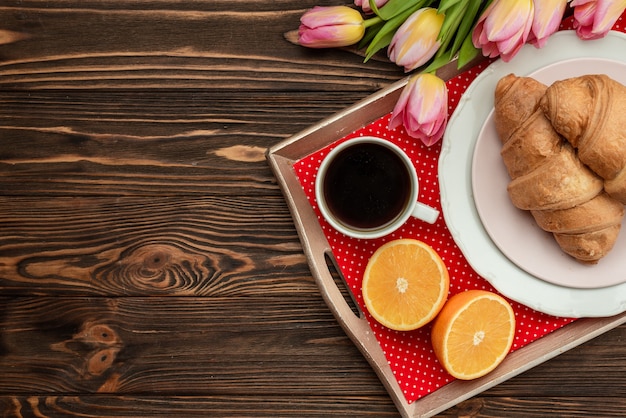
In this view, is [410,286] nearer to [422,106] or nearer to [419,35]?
[422,106]

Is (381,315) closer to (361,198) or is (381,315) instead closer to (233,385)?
(361,198)

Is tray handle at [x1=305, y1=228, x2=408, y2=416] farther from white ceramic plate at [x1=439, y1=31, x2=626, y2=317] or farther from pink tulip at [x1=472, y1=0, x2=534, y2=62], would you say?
pink tulip at [x1=472, y1=0, x2=534, y2=62]

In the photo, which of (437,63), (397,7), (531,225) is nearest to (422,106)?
(437,63)

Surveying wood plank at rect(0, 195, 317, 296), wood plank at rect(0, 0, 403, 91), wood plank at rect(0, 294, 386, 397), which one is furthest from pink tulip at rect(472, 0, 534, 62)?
wood plank at rect(0, 294, 386, 397)

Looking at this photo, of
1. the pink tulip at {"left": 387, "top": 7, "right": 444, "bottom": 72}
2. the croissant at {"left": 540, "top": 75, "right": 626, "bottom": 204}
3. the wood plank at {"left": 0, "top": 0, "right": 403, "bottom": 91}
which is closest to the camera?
the croissant at {"left": 540, "top": 75, "right": 626, "bottom": 204}

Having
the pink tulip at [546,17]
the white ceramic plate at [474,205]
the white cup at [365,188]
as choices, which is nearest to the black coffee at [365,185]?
the white cup at [365,188]
